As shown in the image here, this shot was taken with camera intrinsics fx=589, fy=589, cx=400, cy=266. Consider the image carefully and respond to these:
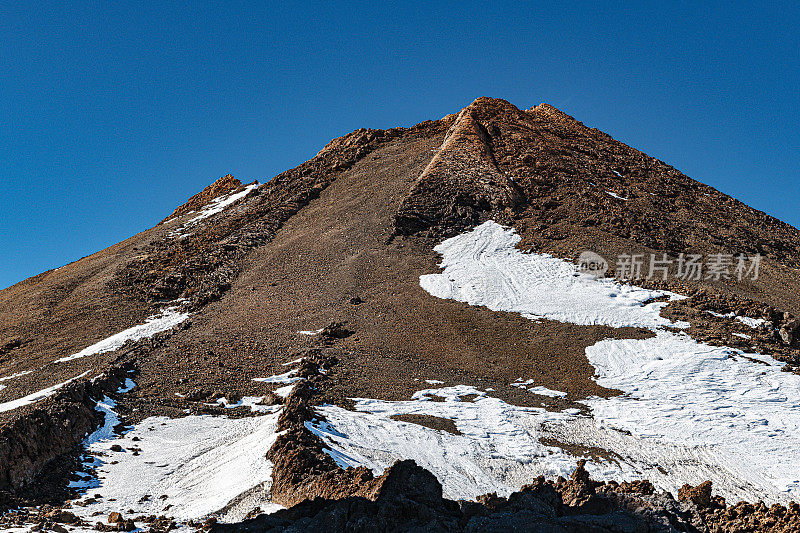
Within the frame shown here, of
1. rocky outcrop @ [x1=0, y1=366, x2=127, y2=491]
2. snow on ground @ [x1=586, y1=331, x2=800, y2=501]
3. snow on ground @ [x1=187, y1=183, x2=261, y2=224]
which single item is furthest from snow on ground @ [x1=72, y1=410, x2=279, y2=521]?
snow on ground @ [x1=187, y1=183, x2=261, y2=224]

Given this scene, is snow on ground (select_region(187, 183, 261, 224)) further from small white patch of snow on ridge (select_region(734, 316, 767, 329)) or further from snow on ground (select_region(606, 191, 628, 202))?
small white patch of snow on ridge (select_region(734, 316, 767, 329))

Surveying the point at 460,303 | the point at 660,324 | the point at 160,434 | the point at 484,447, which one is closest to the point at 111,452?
the point at 160,434

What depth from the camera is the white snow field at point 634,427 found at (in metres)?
13.6

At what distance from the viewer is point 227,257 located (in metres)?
34.3

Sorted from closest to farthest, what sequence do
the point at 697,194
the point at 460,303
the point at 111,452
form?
the point at 111,452
the point at 460,303
the point at 697,194

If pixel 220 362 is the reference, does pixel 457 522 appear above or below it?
below

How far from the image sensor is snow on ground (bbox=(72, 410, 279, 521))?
1069cm

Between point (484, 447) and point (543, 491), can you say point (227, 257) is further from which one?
point (543, 491)

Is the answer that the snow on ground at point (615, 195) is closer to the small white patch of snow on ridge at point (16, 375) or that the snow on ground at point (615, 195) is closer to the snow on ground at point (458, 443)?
the snow on ground at point (458, 443)

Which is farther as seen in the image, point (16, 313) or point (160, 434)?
point (16, 313)

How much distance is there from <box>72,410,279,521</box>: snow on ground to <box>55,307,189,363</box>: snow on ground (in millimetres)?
8950

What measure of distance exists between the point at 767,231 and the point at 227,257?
106 feet

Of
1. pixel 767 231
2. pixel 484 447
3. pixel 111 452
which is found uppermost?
pixel 767 231

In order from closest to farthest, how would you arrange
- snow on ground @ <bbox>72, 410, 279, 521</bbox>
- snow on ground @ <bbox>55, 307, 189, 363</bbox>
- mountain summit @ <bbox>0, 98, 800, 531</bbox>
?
1. mountain summit @ <bbox>0, 98, 800, 531</bbox>
2. snow on ground @ <bbox>72, 410, 279, 521</bbox>
3. snow on ground @ <bbox>55, 307, 189, 363</bbox>
